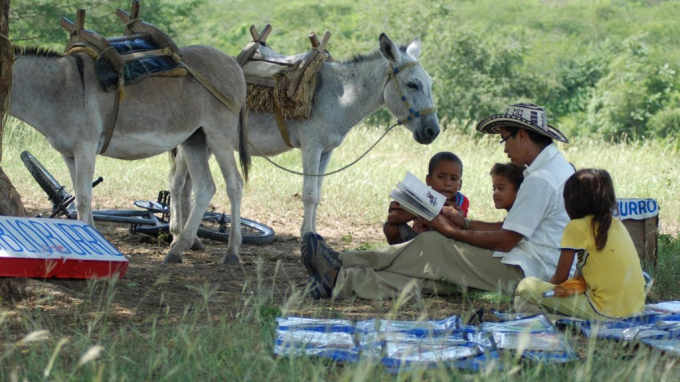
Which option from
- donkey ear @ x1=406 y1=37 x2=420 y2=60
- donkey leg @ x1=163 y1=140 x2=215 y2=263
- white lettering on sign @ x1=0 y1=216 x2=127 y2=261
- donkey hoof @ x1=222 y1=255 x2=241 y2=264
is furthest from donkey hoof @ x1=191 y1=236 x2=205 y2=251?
donkey ear @ x1=406 y1=37 x2=420 y2=60

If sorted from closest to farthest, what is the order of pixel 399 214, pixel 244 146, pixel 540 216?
pixel 540 216
pixel 399 214
pixel 244 146

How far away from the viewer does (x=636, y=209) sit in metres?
6.66

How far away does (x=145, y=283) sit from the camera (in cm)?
614

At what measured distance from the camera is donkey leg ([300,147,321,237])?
8.54 m

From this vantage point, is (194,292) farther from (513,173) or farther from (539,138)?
(539,138)

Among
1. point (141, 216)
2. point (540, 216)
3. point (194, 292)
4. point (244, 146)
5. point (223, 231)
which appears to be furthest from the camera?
point (223, 231)

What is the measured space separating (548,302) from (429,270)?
94cm

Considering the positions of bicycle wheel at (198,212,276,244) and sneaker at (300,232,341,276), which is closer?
sneaker at (300,232,341,276)

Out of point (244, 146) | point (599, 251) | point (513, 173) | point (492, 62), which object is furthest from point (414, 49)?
point (492, 62)

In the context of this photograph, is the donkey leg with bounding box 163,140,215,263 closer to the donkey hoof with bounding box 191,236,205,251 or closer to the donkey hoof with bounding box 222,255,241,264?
the donkey hoof with bounding box 191,236,205,251

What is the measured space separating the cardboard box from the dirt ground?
1.57m

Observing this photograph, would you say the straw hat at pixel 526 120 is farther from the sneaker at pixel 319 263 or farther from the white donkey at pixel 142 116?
the white donkey at pixel 142 116

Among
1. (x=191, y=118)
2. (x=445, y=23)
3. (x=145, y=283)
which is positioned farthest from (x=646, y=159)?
(x=445, y=23)

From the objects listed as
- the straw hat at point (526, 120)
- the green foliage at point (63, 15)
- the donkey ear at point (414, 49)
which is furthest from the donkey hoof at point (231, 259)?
the green foliage at point (63, 15)
